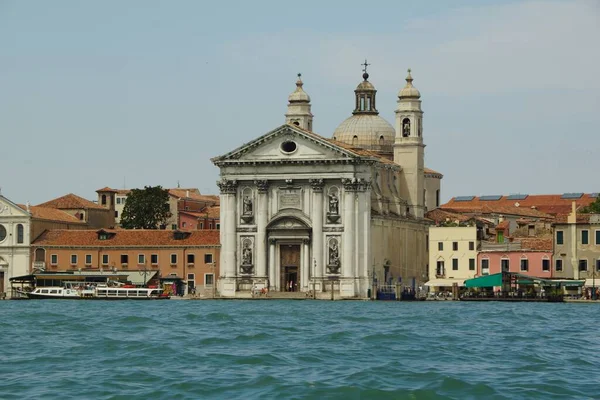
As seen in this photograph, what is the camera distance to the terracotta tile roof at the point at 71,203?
103m

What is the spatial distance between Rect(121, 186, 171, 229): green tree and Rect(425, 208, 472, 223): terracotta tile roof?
17.8 m

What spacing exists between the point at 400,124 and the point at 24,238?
72.9 ft

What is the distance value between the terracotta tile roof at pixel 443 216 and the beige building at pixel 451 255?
17.1ft

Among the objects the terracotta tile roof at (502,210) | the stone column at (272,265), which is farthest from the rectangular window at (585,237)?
the terracotta tile roof at (502,210)

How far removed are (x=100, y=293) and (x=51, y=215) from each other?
1389cm

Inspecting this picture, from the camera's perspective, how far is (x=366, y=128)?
101 meters

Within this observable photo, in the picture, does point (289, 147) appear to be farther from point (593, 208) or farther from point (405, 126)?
point (593, 208)

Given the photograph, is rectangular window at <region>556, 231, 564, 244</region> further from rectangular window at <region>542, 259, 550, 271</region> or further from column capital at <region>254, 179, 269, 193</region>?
column capital at <region>254, 179, 269, 193</region>

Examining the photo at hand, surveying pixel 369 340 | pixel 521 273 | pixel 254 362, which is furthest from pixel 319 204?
pixel 254 362

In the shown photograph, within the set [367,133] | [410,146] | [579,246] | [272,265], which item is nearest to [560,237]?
[579,246]

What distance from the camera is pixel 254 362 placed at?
38.6 metres

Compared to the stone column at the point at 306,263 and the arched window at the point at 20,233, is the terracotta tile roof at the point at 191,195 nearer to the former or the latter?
the arched window at the point at 20,233

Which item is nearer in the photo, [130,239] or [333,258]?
[333,258]

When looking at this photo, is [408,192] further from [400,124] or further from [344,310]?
[344,310]
